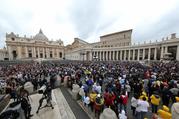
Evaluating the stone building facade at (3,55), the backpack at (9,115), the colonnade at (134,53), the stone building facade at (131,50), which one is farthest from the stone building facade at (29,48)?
the backpack at (9,115)

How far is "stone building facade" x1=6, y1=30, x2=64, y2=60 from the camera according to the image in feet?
209

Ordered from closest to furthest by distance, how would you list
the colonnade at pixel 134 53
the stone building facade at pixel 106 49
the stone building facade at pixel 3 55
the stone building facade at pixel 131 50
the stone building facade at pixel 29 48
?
the stone building facade at pixel 131 50
the stone building facade at pixel 106 49
the colonnade at pixel 134 53
the stone building facade at pixel 3 55
the stone building facade at pixel 29 48

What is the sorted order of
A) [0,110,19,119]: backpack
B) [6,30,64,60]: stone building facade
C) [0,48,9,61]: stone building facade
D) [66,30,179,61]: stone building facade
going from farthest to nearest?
1. [6,30,64,60]: stone building facade
2. [0,48,9,61]: stone building facade
3. [66,30,179,61]: stone building facade
4. [0,110,19,119]: backpack

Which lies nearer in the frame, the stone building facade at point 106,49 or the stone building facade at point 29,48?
the stone building facade at point 106,49

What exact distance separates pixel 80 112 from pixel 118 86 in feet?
10.4

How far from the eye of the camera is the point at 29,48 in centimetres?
7075

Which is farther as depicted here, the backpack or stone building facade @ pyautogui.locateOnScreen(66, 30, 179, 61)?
stone building facade @ pyautogui.locateOnScreen(66, 30, 179, 61)

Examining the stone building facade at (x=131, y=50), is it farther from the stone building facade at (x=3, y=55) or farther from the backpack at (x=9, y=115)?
the stone building facade at (x=3, y=55)

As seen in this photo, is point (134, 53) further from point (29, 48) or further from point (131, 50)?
point (29, 48)

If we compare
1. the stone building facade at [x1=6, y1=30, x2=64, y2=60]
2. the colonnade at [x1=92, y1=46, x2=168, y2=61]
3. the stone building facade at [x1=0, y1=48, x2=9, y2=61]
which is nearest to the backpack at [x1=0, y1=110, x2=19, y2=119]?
the colonnade at [x1=92, y1=46, x2=168, y2=61]

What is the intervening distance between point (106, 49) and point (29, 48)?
57870mm

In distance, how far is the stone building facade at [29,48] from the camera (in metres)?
63.8

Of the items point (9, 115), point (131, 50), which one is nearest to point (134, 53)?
point (131, 50)

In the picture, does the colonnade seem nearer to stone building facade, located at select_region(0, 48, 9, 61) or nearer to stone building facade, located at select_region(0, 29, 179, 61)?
stone building facade, located at select_region(0, 29, 179, 61)
